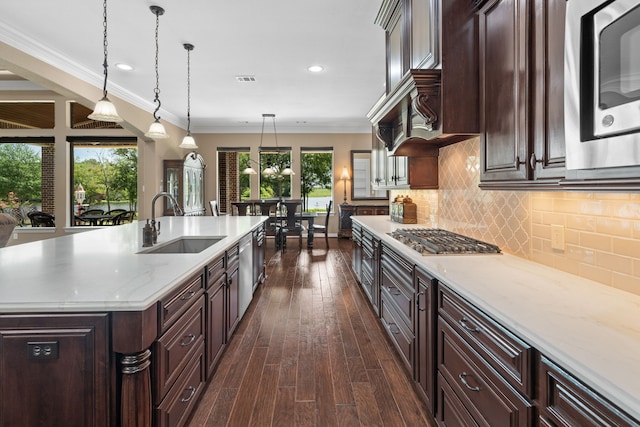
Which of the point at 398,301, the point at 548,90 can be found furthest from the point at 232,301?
the point at 548,90

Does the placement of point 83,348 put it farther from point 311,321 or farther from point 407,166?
point 407,166

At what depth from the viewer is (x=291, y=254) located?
22.9 feet

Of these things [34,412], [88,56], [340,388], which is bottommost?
[340,388]

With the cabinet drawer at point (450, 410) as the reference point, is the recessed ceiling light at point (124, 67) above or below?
above

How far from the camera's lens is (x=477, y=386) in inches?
53.1

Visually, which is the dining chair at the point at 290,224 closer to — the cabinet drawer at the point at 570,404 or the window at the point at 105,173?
the window at the point at 105,173

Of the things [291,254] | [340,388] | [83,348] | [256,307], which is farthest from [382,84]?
[83,348]

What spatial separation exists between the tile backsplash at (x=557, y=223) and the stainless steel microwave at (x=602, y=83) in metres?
0.48

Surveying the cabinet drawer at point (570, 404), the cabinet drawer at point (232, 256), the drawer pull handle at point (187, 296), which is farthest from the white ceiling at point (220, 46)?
the cabinet drawer at point (570, 404)

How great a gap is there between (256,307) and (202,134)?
6.51 meters

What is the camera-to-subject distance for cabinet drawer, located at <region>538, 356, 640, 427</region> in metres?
0.75

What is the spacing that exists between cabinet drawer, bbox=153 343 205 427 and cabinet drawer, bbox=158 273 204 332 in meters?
0.32

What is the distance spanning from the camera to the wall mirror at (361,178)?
9.17 metres

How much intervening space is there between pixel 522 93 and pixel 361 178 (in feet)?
25.3
